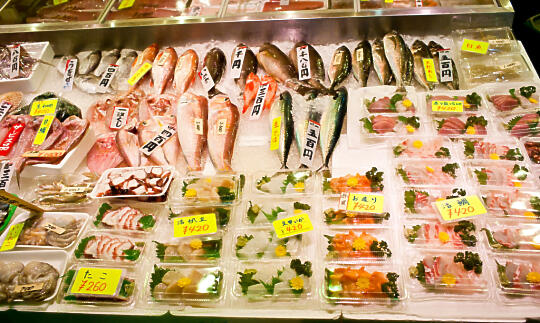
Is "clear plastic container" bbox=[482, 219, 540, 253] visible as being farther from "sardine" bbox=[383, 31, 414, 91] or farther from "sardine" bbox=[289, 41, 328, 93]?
"sardine" bbox=[289, 41, 328, 93]

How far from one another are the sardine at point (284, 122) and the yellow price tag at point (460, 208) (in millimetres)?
1090

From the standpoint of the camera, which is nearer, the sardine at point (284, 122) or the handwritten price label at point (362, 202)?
the handwritten price label at point (362, 202)

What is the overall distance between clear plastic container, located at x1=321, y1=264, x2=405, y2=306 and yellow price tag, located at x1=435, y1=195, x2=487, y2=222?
19.3 inches

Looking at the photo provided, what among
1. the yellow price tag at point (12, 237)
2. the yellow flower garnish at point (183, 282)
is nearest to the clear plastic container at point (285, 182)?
the yellow flower garnish at point (183, 282)

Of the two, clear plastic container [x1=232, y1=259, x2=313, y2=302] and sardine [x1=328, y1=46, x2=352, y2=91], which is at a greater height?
sardine [x1=328, y1=46, x2=352, y2=91]

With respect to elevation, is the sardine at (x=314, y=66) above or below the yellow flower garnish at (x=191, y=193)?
above

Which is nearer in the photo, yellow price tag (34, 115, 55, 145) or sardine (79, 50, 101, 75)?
yellow price tag (34, 115, 55, 145)

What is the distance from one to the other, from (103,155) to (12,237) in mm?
841

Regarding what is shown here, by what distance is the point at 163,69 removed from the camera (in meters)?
3.64

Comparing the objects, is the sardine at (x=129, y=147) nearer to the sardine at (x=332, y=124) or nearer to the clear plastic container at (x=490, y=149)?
the sardine at (x=332, y=124)

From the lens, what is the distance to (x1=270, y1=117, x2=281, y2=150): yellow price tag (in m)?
2.94

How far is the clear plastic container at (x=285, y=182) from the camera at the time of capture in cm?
265

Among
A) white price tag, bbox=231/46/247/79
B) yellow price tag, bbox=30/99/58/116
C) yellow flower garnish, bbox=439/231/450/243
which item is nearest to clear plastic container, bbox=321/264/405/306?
yellow flower garnish, bbox=439/231/450/243

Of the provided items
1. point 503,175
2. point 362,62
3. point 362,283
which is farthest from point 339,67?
point 362,283
